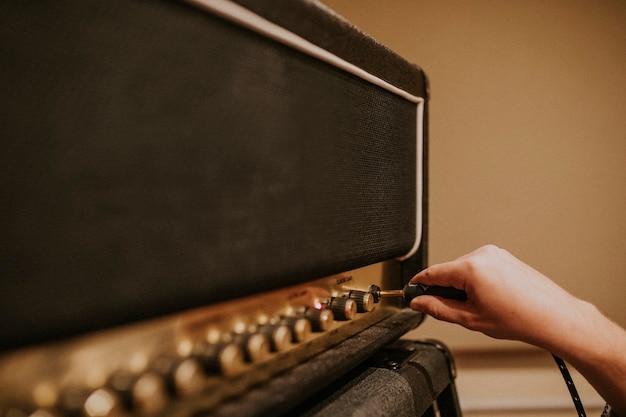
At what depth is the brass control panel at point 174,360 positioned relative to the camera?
273mm

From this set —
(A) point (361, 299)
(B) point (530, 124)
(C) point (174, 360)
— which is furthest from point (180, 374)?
(B) point (530, 124)

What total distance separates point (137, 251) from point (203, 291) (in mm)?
55

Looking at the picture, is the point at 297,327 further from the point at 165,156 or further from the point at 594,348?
the point at 594,348

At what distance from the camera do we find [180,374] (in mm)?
316

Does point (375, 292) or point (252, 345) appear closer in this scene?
point (252, 345)

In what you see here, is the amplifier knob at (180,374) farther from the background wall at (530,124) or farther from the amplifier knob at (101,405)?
the background wall at (530,124)

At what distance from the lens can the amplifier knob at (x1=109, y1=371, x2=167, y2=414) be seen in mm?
294

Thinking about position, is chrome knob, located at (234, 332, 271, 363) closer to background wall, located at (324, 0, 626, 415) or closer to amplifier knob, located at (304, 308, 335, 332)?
amplifier knob, located at (304, 308, 335, 332)

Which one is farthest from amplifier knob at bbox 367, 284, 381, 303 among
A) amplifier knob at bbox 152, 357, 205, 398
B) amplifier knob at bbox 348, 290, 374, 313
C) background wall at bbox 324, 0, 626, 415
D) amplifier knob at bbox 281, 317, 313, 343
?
background wall at bbox 324, 0, 626, 415

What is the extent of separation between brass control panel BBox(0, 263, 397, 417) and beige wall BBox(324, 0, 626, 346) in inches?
24.3

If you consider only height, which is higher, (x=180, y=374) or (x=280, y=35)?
(x=280, y=35)

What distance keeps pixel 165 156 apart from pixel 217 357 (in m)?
0.15

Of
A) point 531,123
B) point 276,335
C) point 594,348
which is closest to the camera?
point 276,335

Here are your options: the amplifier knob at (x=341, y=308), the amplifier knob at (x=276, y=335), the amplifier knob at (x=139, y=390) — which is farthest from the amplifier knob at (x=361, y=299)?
the amplifier knob at (x=139, y=390)
